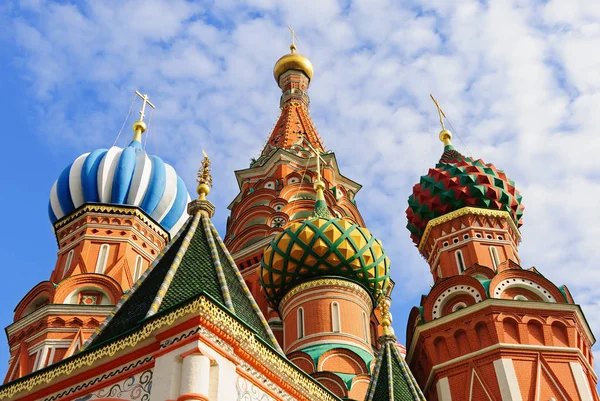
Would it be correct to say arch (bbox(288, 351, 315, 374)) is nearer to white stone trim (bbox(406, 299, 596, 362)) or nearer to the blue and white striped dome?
white stone trim (bbox(406, 299, 596, 362))

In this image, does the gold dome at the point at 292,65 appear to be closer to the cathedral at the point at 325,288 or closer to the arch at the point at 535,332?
the cathedral at the point at 325,288

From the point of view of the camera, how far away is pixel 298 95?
2784 cm

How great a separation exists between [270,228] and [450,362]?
310 inches

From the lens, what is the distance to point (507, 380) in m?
12.6

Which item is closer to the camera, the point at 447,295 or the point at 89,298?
the point at 447,295

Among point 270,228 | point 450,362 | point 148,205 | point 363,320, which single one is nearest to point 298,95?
point 270,228

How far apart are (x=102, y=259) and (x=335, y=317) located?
551 centimetres

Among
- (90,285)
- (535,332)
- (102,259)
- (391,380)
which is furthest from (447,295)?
(102,259)

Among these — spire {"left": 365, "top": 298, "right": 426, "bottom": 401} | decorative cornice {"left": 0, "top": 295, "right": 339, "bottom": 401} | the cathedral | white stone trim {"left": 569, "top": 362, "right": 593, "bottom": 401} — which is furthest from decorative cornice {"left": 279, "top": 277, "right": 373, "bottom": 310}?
decorative cornice {"left": 0, "top": 295, "right": 339, "bottom": 401}

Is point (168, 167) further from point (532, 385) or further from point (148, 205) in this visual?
point (532, 385)

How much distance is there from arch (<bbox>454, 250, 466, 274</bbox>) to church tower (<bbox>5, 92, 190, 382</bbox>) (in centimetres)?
666

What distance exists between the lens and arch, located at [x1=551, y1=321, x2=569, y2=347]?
1327 cm

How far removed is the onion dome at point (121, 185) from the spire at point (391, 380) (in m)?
8.14

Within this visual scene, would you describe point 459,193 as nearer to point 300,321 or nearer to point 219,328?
point 300,321
